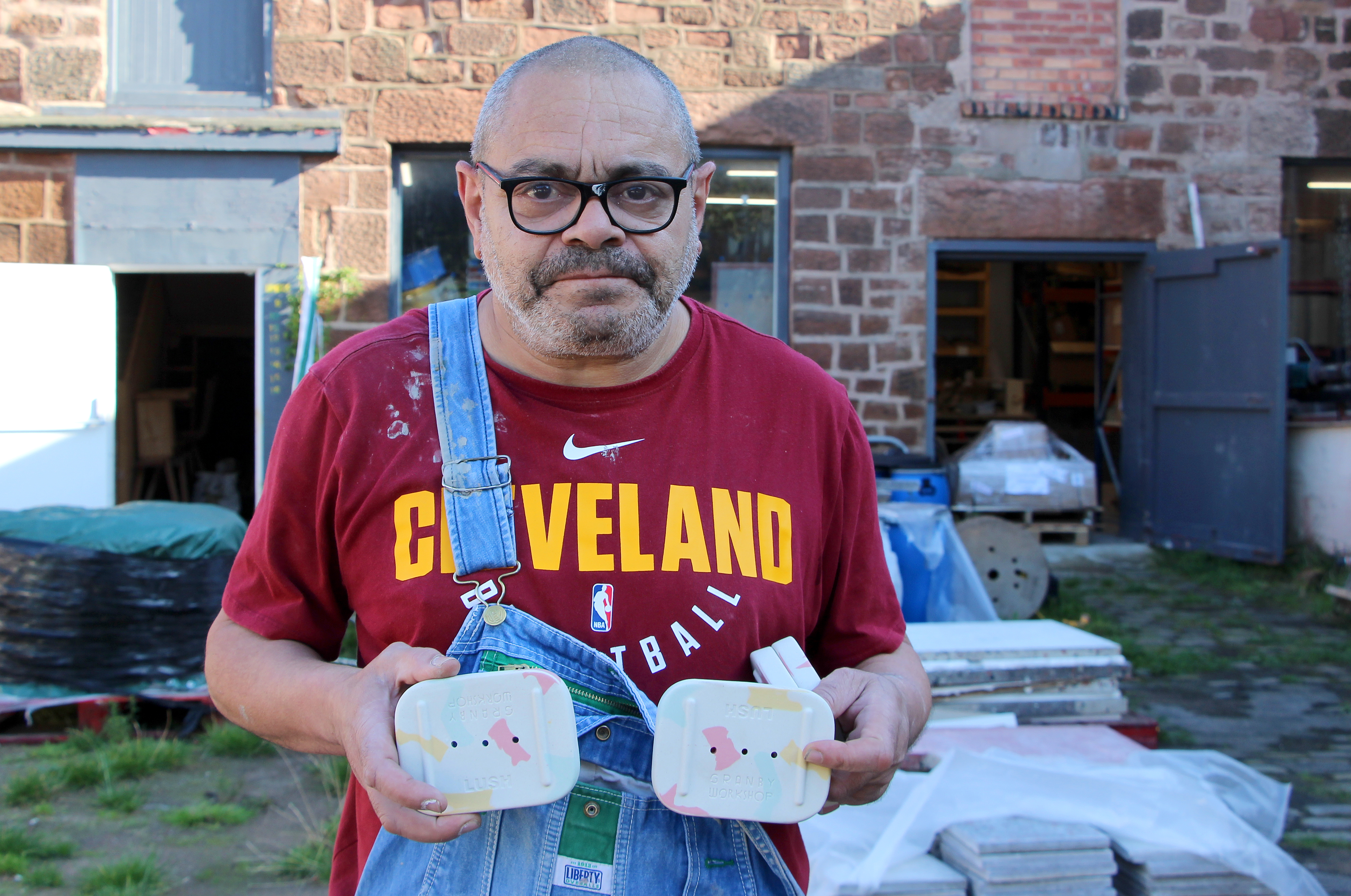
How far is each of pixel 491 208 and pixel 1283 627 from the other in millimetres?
6130

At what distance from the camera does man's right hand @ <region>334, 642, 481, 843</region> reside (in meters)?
1.12

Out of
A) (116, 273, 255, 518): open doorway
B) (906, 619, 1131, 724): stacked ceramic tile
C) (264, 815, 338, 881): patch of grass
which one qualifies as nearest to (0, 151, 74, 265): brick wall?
(116, 273, 255, 518): open doorway

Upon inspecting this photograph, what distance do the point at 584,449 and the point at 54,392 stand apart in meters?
6.33

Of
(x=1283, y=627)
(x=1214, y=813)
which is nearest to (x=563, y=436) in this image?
(x=1214, y=813)

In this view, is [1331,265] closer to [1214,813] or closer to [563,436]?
[1214,813]

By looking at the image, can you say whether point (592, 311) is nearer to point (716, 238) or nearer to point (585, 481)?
point (585, 481)

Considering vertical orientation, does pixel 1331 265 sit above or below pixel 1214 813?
above

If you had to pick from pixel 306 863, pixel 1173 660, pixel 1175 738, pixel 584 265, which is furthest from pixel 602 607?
pixel 1173 660

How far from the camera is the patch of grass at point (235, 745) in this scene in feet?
13.5

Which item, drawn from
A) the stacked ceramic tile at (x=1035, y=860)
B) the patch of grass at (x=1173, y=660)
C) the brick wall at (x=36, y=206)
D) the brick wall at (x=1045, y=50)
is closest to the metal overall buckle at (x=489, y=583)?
the stacked ceramic tile at (x=1035, y=860)

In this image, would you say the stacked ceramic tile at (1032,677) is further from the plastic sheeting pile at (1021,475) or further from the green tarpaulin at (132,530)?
the plastic sheeting pile at (1021,475)

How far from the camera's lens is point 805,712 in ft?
4.07

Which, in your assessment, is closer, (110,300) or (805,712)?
(805,712)

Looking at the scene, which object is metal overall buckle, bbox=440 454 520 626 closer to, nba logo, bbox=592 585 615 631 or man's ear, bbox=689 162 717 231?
nba logo, bbox=592 585 615 631
